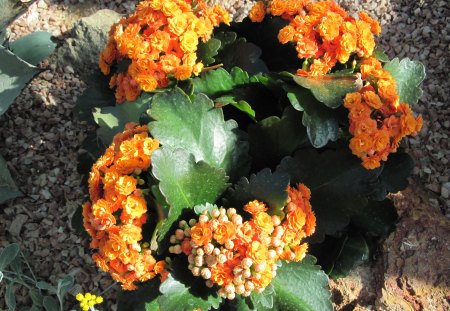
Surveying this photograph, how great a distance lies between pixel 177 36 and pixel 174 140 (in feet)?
1.17

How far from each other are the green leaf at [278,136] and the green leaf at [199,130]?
84 millimetres

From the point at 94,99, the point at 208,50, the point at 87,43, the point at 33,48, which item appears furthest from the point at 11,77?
the point at 208,50

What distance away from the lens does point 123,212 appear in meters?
1.63

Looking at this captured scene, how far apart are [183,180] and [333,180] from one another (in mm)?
492

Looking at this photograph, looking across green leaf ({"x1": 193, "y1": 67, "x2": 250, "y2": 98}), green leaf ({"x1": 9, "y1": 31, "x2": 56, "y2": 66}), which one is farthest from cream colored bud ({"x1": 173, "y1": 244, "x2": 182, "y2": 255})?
green leaf ({"x1": 9, "y1": 31, "x2": 56, "y2": 66})

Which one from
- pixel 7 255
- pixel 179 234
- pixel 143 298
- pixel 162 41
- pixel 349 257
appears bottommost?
pixel 349 257

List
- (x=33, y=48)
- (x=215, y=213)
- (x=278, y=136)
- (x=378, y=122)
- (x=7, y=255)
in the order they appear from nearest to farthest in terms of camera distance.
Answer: (x=215, y=213) < (x=378, y=122) < (x=278, y=136) < (x=7, y=255) < (x=33, y=48)

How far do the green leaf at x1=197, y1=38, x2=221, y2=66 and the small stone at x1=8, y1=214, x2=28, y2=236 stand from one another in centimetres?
107

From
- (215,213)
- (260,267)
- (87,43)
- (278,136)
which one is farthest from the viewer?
(87,43)

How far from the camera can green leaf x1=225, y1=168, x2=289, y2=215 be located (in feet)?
5.44

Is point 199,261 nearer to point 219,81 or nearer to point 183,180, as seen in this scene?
point 183,180

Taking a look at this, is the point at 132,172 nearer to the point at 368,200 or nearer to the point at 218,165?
the point at 218,165

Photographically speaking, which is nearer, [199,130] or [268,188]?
[268,188]

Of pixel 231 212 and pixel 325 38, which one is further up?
pixel 325 38
